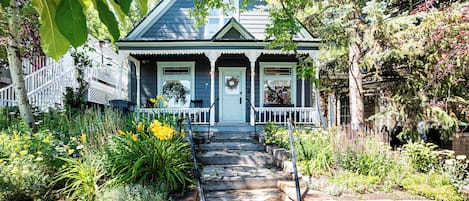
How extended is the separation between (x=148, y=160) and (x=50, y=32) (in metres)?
3.62

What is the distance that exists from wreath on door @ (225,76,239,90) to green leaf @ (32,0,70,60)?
10596 mm

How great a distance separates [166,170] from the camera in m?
4.06

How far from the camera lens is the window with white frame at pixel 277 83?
37.1ft

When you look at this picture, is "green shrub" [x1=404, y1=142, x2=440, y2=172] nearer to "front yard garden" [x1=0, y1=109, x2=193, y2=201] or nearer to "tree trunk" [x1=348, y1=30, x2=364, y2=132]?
"tree trunk" [x1=348, y1=30, x2=364, y2=132]

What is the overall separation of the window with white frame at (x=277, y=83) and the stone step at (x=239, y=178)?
5769 millimetres

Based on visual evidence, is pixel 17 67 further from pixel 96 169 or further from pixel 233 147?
pixel 233 147

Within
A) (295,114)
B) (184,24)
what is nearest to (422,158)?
(295,114)

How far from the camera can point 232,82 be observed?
1130cm

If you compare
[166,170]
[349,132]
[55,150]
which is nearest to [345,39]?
[349,132]

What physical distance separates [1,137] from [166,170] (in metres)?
2.67

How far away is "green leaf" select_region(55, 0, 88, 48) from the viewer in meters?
0.61

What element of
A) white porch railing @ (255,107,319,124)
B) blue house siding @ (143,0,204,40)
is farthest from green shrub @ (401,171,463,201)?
blue house siding @ (143,0,204,40)

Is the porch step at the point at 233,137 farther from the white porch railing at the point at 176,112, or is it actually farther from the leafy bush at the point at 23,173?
the leafy bush at the point at 23,173

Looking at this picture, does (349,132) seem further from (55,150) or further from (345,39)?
(55,150)
